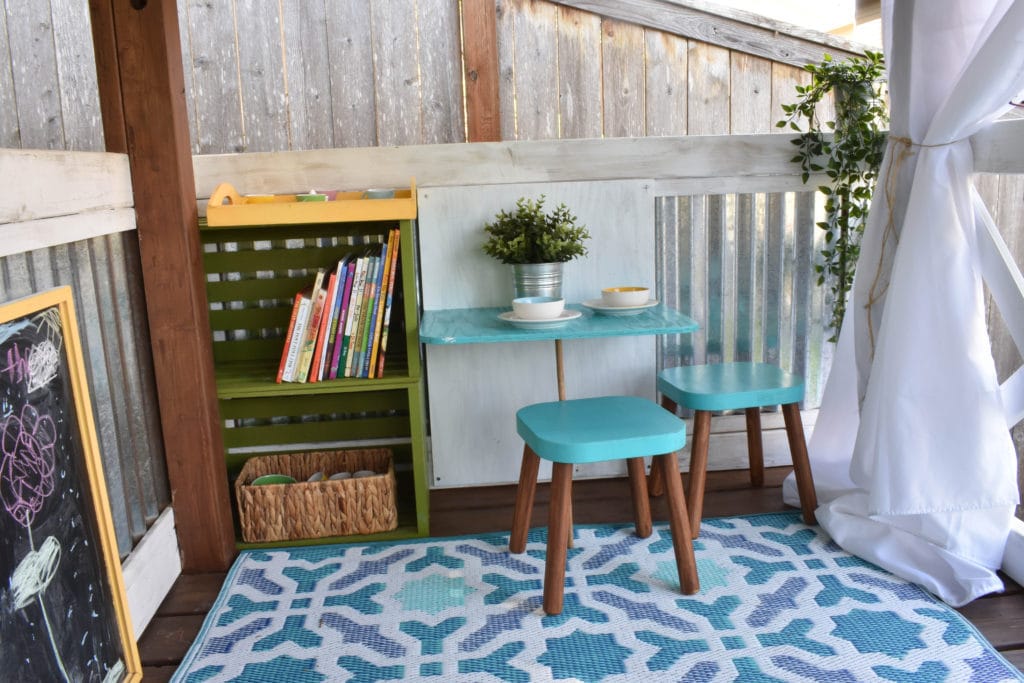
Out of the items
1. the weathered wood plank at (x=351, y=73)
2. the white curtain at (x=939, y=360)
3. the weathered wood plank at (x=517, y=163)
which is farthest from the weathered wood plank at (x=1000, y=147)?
the weathered wood plank at (x=351, y=73)

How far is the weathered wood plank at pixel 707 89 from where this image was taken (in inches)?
Answer: 121

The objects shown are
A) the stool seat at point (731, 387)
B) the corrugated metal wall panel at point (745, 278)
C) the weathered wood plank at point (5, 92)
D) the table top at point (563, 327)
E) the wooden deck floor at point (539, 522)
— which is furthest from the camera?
the weathered wood plank at point (5, 92)

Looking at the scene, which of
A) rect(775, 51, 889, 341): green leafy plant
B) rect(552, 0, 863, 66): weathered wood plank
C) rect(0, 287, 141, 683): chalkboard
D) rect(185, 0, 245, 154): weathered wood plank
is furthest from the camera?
rect(552, 0, 863, 66): weathered wood plank

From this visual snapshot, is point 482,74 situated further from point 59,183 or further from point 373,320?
point 59,183

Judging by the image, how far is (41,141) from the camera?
2812 millimetres

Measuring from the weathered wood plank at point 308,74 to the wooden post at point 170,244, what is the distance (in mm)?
875

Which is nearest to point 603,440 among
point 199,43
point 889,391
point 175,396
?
point 889,391

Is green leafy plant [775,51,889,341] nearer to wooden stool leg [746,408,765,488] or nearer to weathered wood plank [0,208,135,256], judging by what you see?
wooden stool leg [746,408,765,488]

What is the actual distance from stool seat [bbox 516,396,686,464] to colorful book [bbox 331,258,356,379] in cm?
53

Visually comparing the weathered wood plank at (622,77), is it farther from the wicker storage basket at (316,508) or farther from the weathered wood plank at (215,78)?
the wicker storage basket at (316,508)

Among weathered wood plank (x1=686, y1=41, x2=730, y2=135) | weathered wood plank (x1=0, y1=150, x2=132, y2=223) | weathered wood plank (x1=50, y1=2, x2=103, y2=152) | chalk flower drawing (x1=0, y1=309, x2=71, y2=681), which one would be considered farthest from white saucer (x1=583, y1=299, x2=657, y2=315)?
weathered wood plank (x1=50, y1=2, x2=103, y2=152)

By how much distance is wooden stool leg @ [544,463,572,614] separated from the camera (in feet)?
6.23

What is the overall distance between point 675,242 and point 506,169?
0.57 metres

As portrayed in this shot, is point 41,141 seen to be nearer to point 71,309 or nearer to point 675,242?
point 71,309
